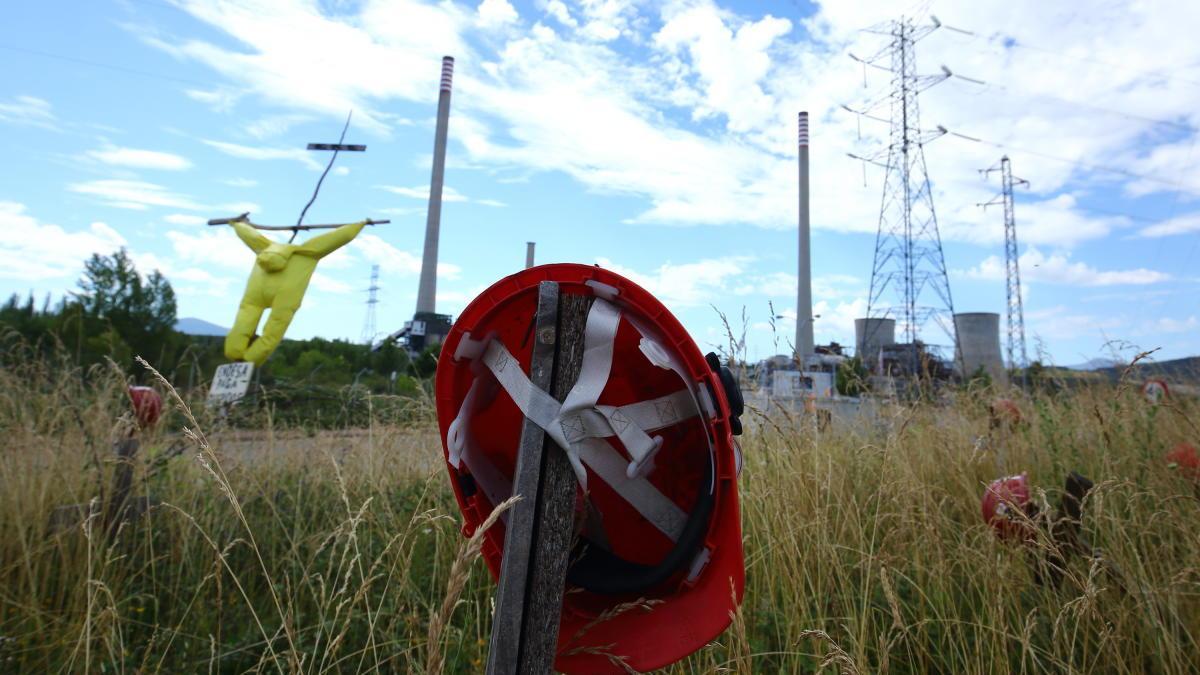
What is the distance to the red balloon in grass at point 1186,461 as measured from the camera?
2.98m

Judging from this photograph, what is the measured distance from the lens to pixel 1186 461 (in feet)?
10.1

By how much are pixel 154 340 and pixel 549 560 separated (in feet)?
54.8

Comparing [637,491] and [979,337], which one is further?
[979,337]

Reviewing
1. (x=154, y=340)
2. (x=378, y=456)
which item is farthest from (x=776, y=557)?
(x=154, y=340)

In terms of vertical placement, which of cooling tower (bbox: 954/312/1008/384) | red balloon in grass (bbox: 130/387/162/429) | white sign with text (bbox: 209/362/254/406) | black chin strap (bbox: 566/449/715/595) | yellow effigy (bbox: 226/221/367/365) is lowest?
black chin strap (bbox: 566/449/715/595)

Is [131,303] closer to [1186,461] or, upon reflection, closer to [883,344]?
[1186,461]

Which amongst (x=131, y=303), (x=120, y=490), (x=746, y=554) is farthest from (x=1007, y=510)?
(x=131, y=303)

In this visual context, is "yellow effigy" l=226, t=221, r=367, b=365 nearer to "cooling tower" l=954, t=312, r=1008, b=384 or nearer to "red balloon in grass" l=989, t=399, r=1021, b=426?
"red balloon in grass" l=989, t=399, r=1021, b=426

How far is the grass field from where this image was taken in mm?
2143

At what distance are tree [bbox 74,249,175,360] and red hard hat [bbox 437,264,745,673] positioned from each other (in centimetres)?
1554

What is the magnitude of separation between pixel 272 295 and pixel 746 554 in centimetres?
757

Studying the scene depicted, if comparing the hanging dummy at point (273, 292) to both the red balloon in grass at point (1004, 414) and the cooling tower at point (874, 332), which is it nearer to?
the red balloon in grass at point (1004, 414)

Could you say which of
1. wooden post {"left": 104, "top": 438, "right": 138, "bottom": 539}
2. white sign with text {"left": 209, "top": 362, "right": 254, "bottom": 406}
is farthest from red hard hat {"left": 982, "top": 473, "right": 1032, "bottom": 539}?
white sign with text {"left": 209, "top": 362, "right": 254, "bottom": 406}

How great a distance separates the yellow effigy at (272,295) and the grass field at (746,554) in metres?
3.72
